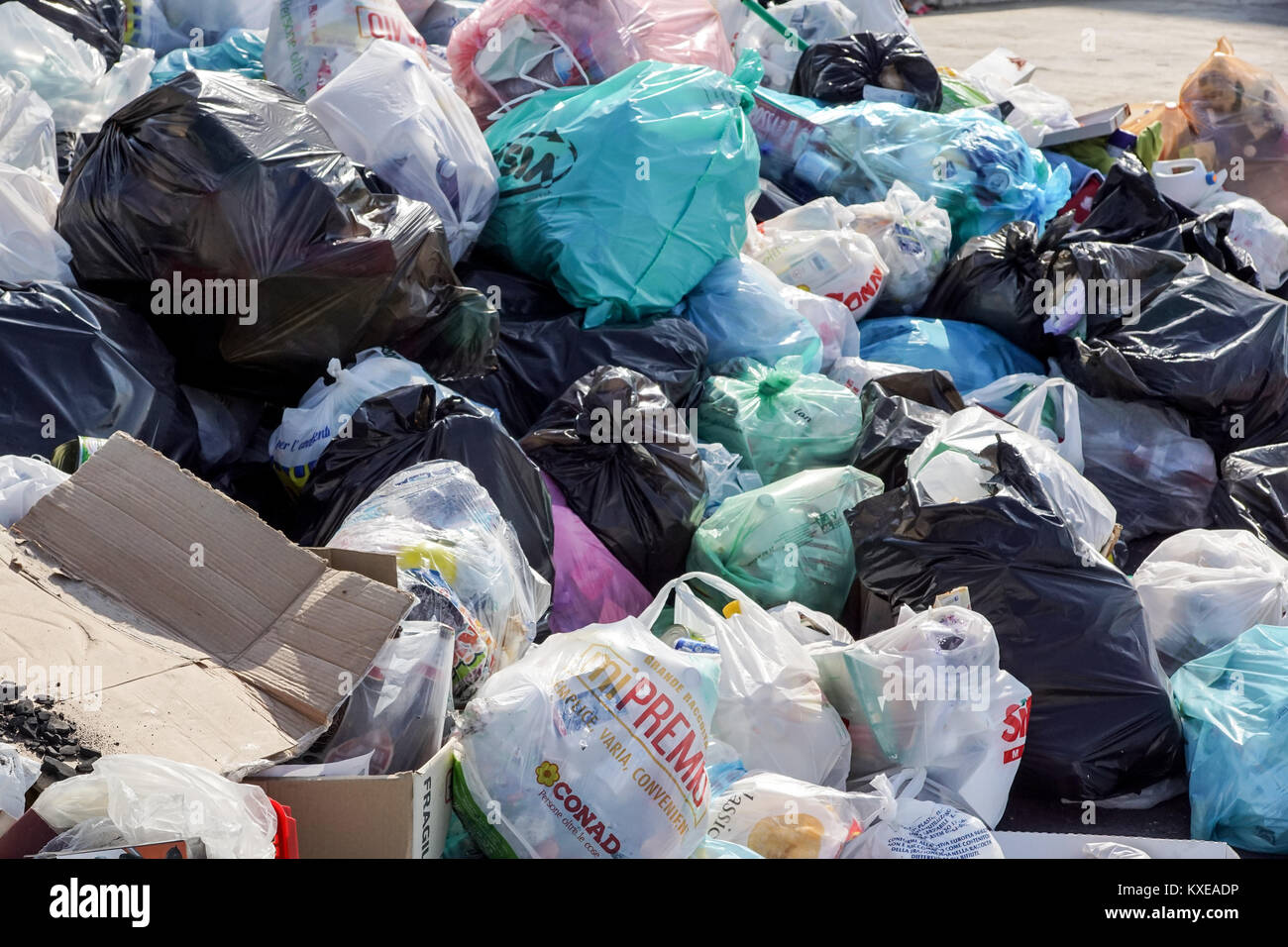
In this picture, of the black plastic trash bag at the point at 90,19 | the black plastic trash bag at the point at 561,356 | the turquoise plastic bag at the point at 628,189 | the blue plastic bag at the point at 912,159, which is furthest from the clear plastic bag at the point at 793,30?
the black plastic trash bag at the point at 90,19

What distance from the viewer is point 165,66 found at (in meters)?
3.80

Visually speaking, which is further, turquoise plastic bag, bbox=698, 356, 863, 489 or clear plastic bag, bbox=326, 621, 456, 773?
turquoise plastic bag, bbox=698, 356, 863, 489

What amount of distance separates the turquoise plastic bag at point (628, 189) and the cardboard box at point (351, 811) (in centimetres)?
174

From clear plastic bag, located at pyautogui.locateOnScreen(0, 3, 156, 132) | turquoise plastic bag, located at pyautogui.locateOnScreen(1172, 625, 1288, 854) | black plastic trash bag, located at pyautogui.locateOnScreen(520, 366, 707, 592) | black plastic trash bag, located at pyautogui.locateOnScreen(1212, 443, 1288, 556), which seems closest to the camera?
turquoise plastic bag, located at pyautogui.locateOnScreen(1172, 625, 1288, 854)

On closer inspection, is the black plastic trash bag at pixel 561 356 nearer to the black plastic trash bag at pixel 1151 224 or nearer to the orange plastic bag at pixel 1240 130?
the black plastic trash bag at pixel 1151 224

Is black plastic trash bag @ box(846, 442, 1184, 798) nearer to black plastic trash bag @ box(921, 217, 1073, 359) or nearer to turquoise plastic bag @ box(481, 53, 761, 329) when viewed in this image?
turquoise plastic bag @ box(481, 53, 761, 329)

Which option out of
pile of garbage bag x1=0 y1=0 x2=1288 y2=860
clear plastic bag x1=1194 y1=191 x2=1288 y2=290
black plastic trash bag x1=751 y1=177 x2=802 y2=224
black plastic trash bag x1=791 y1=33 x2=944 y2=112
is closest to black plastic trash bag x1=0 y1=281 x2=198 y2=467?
pile of garbage bag x1=0 y1=0 x2=1288 y2=860

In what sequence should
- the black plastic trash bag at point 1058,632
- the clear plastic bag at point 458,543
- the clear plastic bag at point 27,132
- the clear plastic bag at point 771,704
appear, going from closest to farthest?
the clear plastic bag at point 458,543 < the clear plastic bag at point 771,704 < the black plastic trash bag at point 1058,632 < the clear plastic bag at point 27,132

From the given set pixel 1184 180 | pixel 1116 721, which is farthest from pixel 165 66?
pixel 1184 180

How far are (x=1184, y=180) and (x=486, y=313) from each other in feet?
9.67

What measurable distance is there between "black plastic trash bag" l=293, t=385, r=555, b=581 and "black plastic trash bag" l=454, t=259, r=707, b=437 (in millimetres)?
476

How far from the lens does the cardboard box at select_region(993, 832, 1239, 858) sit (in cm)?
212

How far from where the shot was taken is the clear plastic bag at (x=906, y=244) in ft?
12.8
